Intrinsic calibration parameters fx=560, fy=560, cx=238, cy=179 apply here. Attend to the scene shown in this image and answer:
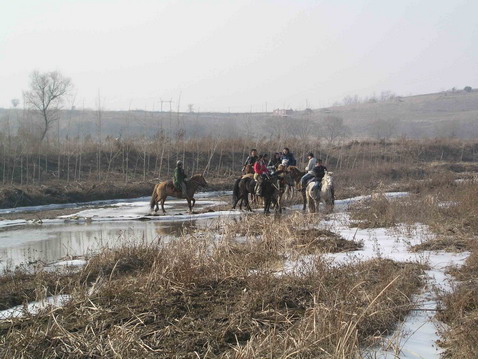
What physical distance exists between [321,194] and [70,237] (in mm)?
8426

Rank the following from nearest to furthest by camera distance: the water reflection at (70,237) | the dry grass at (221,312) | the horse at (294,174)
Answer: the dry grass at (221,312) → the water reflection at (70,237) → the horse at (294,174)

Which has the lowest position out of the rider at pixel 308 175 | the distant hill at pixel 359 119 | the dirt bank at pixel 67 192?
the dirt bank at pixel 67 192

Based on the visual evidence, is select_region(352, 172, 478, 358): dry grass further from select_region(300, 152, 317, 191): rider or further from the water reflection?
the water reflection

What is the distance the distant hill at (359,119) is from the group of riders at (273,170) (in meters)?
53.0

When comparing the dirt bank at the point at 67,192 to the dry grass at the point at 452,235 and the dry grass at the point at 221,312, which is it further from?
the dry grass at the point at 221,312

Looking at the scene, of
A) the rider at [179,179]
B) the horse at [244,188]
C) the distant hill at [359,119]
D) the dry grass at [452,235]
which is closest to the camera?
the dry grass at [452,235]

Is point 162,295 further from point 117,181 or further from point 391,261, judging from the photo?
point 117,181

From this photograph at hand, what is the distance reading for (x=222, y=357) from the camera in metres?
5.93

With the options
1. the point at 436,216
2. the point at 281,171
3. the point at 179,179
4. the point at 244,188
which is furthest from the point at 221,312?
the point at 179,179

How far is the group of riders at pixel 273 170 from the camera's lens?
20.2 metres

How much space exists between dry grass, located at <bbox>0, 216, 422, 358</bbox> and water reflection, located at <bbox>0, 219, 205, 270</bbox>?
3758 mm

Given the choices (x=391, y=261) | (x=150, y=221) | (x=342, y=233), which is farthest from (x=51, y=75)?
(x=391, y=261)

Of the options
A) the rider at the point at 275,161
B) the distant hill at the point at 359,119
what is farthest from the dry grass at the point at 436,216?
the distant hill at the point at 359,119

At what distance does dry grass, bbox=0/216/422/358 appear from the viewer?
6.03 meters
